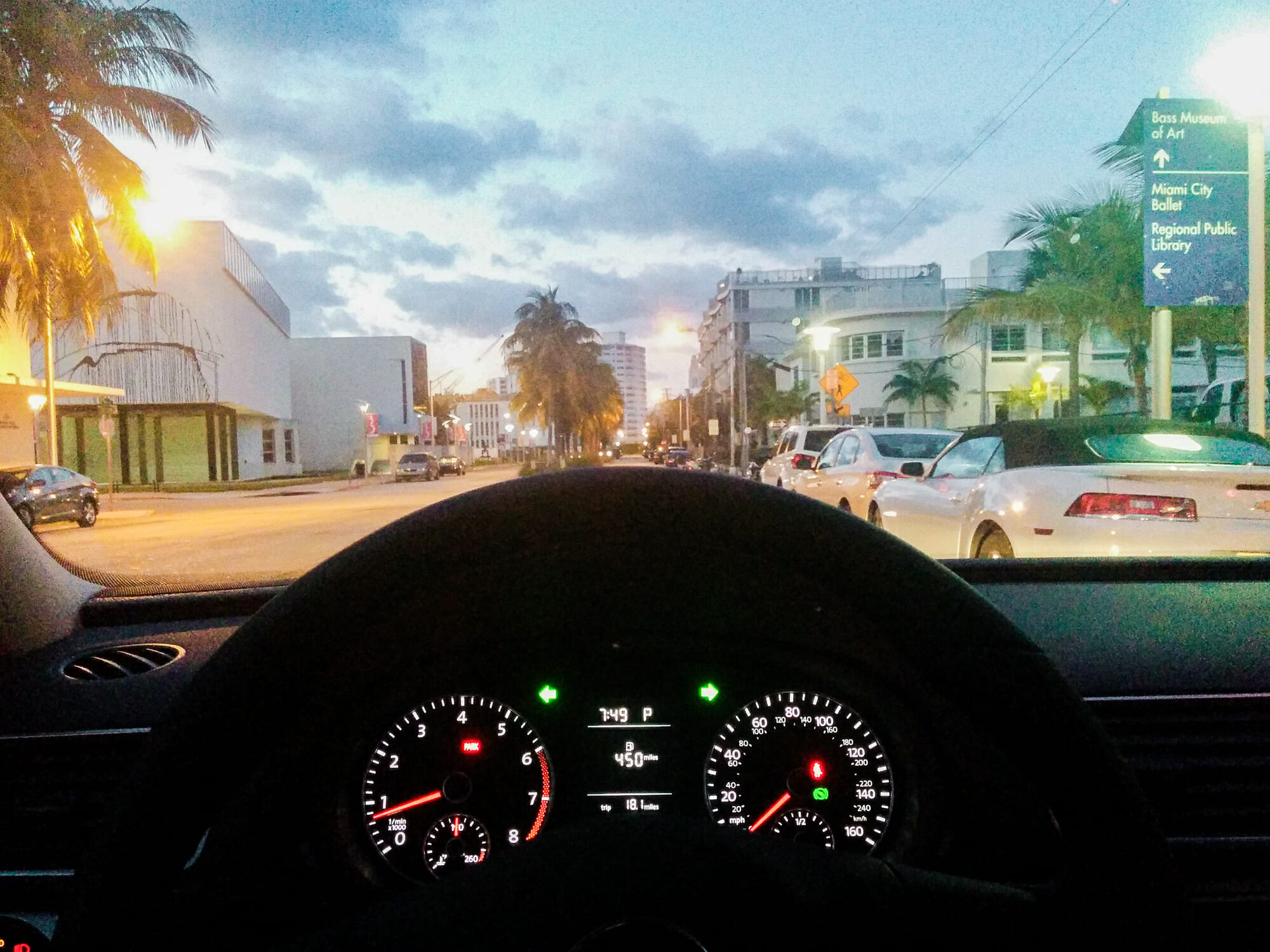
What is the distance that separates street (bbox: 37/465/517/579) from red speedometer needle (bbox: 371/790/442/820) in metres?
1.88

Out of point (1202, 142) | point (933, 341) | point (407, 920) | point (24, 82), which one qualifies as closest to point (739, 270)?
point (933, 341)

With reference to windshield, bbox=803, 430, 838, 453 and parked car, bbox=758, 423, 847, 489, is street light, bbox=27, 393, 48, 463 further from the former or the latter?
windshield, bbox=803, 430, 838, 453

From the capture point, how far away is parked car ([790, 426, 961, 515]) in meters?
12.1

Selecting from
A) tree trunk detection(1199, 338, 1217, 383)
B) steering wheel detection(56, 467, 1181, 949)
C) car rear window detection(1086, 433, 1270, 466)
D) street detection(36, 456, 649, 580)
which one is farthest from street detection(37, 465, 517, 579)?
tree trunk detection(1199, 338, 1217, 383)

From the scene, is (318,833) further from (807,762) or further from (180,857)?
(807,762)

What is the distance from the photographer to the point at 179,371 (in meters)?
10.4

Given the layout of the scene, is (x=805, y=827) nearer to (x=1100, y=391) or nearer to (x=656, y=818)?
(x=656, y=818)

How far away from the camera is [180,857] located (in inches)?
43.0

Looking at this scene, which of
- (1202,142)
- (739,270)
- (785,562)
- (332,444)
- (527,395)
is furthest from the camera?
(739,270)

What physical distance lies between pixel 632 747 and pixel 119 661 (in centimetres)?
152

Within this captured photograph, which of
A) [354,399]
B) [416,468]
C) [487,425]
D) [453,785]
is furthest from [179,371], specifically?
[487,425]

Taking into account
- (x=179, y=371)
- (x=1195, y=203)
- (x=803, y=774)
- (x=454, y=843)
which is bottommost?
(x=454, y=843)

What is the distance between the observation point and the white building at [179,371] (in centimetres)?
886

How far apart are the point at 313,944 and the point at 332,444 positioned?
4117cm
